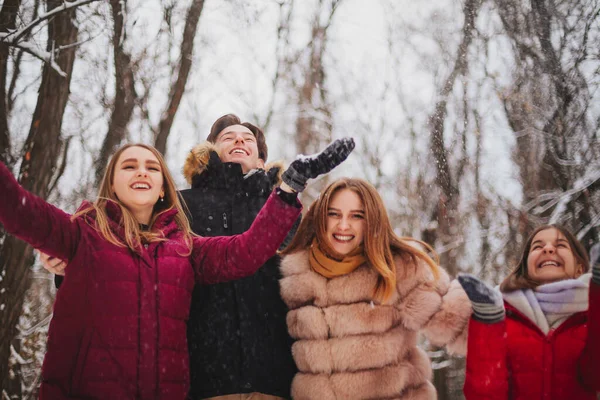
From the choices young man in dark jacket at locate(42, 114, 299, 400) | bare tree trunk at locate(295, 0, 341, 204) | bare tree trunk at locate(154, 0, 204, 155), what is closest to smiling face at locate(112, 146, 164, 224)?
young man in dark jacket at locate(42, 114, 299, 400)

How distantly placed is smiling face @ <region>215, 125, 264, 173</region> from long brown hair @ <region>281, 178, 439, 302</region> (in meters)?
0.54

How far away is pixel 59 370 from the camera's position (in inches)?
86.1

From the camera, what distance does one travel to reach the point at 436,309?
8.92 ft

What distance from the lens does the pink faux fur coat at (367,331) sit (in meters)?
2.70

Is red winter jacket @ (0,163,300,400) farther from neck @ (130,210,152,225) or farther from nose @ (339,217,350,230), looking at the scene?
nose @ (339,217,350,230)

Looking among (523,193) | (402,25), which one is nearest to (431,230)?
(523,193)

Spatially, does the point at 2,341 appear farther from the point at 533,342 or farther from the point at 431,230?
the point at 431,230

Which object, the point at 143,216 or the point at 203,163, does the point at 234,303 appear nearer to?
the point at 143,216

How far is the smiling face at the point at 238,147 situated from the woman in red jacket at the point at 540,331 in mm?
1504

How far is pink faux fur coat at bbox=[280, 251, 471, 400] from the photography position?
2.70 meters

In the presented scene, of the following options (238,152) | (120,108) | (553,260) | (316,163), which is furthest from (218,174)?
(120,108)

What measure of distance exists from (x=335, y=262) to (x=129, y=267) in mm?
1091

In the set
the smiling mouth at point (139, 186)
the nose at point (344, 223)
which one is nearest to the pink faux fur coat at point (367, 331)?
the nose at point (344, 223)

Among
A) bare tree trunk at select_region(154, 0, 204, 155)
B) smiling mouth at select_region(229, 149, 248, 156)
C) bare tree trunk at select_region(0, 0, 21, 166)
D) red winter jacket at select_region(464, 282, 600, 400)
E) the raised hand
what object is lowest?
red winter jacket at select_region(464, 282, 600, 400)
